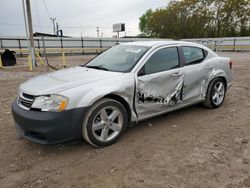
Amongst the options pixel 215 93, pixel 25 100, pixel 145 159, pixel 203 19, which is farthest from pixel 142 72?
pixel 203 19

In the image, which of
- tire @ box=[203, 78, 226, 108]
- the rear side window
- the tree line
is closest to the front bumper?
the rear side window

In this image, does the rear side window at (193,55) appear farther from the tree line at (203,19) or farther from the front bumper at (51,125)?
the tree line at (203,19)

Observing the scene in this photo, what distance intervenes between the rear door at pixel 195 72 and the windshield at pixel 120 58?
92 cm

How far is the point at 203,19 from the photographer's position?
1672 inches

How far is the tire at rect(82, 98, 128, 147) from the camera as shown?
3.18 meters

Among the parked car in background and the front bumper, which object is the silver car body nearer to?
the parked car in background

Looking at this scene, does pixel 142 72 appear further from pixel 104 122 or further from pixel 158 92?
pixel 104 122

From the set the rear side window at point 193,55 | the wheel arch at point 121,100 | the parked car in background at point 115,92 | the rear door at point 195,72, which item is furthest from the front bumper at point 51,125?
the rear side window at point 193,55

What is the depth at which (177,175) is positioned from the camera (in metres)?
2.74

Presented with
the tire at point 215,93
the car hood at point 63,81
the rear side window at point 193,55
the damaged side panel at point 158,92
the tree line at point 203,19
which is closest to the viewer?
the car hood at point 63,81

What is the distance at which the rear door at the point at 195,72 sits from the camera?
4345 mm

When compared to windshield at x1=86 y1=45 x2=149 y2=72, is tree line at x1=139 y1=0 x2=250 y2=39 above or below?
above

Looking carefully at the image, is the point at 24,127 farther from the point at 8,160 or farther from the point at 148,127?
the point at 148,127

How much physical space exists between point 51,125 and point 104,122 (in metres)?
0.76
